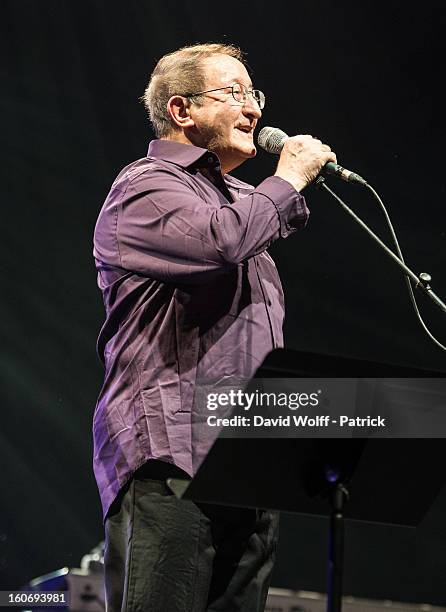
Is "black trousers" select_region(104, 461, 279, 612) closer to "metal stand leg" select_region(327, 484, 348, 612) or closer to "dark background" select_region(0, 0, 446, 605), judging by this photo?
"metal stand leg" select_region(327, 484, 348, 612)

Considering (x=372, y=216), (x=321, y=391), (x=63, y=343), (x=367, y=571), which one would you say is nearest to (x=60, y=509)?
(x=63, y=343)

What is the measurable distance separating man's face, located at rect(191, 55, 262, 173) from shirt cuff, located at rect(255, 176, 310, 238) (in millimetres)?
288

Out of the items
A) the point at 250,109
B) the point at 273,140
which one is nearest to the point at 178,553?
the point at 273,140

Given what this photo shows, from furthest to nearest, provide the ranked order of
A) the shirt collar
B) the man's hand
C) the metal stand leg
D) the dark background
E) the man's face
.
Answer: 1. the dark background
2. the man's face
3. the shirt collar
4. the man's hand
5. the metal stand leg

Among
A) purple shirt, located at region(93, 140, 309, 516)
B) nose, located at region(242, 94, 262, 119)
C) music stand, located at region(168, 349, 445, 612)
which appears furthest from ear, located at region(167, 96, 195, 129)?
music stand, located at region(168, 349, 445, 612)

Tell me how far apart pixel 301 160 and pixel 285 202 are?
4.5 inches

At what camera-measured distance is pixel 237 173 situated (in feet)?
12.3

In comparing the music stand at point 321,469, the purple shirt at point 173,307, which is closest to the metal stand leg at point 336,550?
the music stand at point 321,469

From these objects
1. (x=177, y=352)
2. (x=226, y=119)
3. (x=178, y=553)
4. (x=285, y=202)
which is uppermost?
(x=226, y=119)

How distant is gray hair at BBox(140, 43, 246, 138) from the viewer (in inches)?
81.7

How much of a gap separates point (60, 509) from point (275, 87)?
199cm

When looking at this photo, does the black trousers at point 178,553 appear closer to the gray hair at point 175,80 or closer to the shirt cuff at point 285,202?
the shirt cuff at point 285,202

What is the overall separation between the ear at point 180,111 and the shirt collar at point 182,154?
0.36ft

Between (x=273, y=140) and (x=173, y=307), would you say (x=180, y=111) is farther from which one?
(x=173, y=307)
